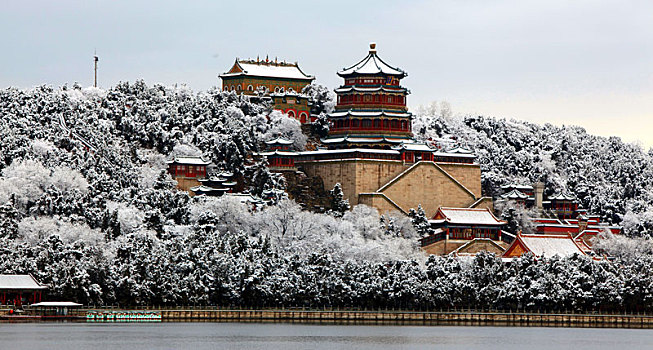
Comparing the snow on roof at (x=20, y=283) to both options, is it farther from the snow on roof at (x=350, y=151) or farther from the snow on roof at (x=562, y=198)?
the snow on roof at (x=562, y=198)

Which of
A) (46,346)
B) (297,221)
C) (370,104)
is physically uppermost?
(370,104)

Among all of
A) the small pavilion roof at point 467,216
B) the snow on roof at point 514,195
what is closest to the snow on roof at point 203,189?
the small pavilion roof at point 467,216

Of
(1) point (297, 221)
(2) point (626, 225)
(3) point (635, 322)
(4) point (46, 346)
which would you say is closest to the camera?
(4) point (46, 346)

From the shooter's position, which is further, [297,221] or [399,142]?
[399,142]

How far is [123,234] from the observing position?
130 metres

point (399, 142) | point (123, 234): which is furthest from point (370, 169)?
point (123, 234)

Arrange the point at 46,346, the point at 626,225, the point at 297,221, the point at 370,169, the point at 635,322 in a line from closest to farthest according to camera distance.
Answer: the point at 46,346, the point at 635,322, the point at 297,221, the point at 370,169, the point at 626,225

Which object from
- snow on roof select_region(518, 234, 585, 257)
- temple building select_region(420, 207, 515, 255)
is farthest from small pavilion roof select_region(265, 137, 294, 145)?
snow on roof select_region(518, 234, 585, 257)

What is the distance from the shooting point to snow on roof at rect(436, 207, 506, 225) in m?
146

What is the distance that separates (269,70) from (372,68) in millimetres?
13200

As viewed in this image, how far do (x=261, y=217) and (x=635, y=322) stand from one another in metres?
31.4

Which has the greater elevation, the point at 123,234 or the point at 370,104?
the point at 370,104

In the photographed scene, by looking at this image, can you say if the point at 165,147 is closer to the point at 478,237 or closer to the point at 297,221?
the point at 297,221

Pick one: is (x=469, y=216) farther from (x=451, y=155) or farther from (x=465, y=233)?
(x=451, y=155)
